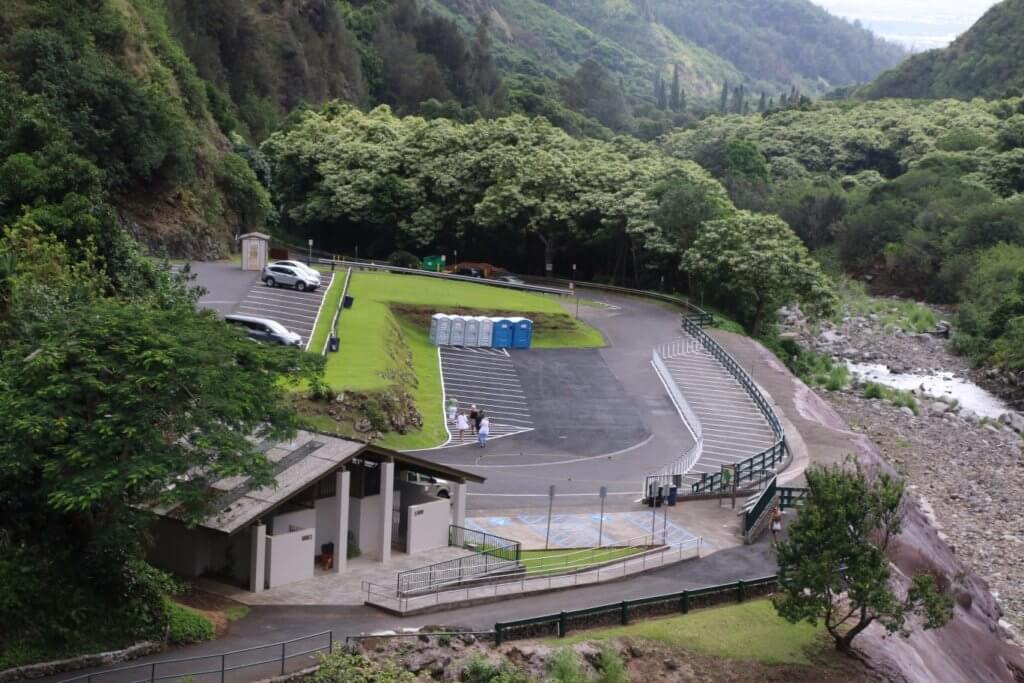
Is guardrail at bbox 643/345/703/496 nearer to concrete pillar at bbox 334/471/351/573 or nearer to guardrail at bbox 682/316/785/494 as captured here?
guardrail at bbox 682/316/785/494

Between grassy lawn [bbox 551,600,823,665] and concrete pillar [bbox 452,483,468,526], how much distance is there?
6.13 meters

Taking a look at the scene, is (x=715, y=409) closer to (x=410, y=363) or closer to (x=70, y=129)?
(x=410, y=363)

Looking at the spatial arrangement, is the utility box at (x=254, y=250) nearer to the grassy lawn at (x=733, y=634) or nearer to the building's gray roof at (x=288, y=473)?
the building's gray roof at (x=288, y=473)

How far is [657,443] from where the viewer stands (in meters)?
46.0

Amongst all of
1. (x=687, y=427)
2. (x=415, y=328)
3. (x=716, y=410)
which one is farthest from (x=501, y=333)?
(x=687, y=427)

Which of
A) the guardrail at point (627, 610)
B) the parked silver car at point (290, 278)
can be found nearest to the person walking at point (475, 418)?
the parked silver car at point (290, 278)

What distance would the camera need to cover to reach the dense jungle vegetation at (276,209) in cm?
2375

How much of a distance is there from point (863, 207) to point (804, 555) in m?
86.7

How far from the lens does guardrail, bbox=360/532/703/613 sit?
88.9ft

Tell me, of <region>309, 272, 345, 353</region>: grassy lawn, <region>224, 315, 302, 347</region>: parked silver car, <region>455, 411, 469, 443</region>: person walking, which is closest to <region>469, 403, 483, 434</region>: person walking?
<region>455, 411, 469, 443</region>: person walking

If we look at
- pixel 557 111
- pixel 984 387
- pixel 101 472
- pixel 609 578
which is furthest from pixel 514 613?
pixel 557 111

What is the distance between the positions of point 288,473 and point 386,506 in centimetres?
271

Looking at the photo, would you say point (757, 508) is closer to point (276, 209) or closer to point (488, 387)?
point (488, 387)

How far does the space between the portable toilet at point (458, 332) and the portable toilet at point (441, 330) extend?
0.58 feet
